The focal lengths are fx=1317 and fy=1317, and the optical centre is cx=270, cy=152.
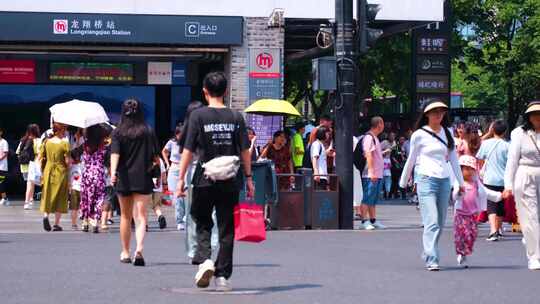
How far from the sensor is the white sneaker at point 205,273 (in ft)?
33.5

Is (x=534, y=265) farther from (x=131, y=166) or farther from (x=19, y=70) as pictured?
(x=19, y=70)

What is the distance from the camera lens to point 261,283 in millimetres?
11219

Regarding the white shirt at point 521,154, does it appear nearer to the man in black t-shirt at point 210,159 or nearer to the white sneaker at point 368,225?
the man in black t-shirt at point 210,159

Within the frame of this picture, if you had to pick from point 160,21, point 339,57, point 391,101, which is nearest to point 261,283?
point 339,57

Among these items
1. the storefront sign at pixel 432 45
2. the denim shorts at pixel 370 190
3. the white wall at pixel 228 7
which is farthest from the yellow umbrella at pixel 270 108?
the storefront sign at pixel 432 45

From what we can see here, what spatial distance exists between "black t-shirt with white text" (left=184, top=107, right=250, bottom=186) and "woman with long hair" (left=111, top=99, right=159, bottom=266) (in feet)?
8.28

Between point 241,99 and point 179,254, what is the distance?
39.5 ft

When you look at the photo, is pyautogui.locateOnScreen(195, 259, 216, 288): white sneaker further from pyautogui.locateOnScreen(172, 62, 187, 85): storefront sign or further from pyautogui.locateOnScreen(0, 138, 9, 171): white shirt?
pyautogui.locateOnScreen(172, 62, 187, 85): storefront sign

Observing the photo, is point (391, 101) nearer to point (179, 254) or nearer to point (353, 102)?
point (353, 102)

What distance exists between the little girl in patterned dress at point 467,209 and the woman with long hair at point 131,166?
309 cm

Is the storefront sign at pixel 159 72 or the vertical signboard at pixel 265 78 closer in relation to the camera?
the vertical signboard at pixel 265 78

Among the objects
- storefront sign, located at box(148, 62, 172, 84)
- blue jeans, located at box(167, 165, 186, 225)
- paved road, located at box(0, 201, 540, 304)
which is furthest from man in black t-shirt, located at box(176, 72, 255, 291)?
storefront sign, located at box(148, 62, 172, 84)

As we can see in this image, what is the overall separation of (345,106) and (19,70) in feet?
34.0

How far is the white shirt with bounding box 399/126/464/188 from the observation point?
42.1 feet
